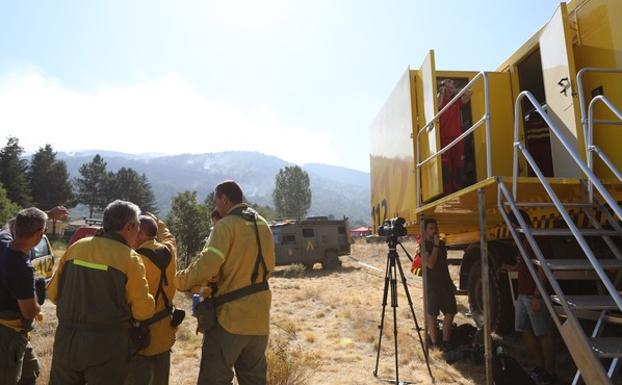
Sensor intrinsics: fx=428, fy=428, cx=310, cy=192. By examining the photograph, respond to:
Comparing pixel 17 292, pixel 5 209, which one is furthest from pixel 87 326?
pixel 5 209

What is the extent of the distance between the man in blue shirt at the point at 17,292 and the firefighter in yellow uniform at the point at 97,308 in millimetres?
434

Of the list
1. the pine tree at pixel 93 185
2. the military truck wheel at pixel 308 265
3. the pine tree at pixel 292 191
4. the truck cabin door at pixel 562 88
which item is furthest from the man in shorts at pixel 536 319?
the pine tree at pixel 292 191

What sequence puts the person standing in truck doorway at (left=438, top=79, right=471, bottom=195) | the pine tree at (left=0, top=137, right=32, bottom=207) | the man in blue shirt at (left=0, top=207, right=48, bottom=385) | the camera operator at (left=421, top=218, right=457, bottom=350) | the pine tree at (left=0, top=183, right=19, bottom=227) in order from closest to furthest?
the man in blue shirt at (left=0, top=207, right=48, bottom=385) < the person standing in truck doorway at (left=438, top=79, right=471, bottom=195) < the camera operator at (left=421, top=218, right=457, bottom=350) < the pine tree at (left=0, top=183, right=19, bottom=227) < the pine tree at (left=0, top=137, right=32, bottom=207)

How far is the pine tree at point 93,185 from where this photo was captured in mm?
72938

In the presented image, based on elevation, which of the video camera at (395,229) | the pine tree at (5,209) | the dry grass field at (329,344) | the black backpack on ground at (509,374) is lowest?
the dry grass field at (329,344)

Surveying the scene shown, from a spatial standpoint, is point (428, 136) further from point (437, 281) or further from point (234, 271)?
point (234, 271)

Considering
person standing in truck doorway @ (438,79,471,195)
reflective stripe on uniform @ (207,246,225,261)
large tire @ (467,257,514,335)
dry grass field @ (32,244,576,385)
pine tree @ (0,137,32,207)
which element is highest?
pine tree @ (0,137,32,207)

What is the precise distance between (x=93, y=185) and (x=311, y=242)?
66.1 meters

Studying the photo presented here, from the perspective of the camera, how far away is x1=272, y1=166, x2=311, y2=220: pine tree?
89.4m

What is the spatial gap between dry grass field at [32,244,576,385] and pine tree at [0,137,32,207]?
4329cm

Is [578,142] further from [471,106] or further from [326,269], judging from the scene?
[326,269]

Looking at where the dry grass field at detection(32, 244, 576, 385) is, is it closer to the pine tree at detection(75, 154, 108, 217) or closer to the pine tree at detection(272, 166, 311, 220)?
the pine tree at detection(75, 154, 108, 217)

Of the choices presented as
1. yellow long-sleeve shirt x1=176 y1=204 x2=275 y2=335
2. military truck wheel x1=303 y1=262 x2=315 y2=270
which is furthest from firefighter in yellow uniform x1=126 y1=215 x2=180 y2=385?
military truck wheel x1=303 y1=262 x2=315 y2=270

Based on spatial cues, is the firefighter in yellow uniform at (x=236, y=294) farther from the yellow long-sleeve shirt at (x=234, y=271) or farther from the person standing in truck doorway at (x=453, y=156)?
the person standing in truck doorway at (x=453, y=156)
